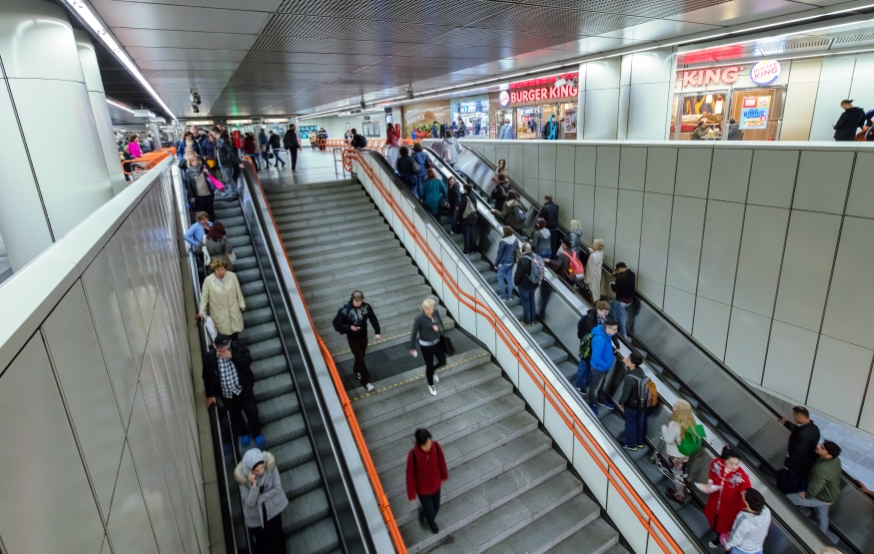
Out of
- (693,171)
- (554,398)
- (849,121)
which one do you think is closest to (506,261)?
(554,398)

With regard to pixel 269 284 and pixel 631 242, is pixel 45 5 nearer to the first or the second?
pixel 269 284

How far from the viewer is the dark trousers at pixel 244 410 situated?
5297 mm

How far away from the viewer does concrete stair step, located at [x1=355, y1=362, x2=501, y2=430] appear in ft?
21.2

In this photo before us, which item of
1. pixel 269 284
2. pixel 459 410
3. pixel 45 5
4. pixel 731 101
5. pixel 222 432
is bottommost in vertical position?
pixel 459 410

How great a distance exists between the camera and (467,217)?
31.9 feet

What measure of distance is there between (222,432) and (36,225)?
289 cm

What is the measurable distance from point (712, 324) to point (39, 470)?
830 cm

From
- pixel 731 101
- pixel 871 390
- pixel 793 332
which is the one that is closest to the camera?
pixel 871 390

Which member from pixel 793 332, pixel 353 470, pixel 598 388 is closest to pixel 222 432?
pixel 353 470

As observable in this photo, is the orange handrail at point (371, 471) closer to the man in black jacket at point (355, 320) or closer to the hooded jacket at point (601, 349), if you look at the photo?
the man in black jacket at point (355, 320)

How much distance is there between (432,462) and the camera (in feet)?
15.7

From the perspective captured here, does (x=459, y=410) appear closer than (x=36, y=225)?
No

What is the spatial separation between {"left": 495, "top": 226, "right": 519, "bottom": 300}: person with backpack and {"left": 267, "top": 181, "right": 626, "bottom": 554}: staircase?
130 cm

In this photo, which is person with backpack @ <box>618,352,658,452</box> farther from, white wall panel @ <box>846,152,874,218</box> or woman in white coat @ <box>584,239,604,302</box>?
white wall panel @ <box>846,152,874,218</box>
